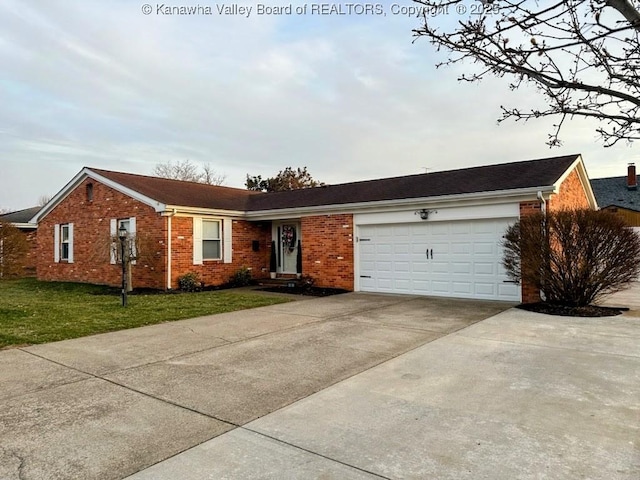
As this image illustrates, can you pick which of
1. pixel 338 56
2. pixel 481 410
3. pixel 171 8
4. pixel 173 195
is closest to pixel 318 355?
pixel 481 410

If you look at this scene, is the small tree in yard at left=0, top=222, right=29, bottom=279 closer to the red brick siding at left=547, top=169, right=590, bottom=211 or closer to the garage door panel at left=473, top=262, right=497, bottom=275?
the garage door panel at left=473, top=262, right=497, bottom=275

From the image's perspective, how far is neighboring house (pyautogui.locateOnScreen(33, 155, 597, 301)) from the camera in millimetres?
10602

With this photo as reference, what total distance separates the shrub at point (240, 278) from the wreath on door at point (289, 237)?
186cm

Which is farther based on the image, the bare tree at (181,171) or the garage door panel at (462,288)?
the bare tree at (181,171)

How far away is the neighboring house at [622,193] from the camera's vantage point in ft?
80.6

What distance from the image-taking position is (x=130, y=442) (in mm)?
3100

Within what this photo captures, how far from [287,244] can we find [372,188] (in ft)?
12.9

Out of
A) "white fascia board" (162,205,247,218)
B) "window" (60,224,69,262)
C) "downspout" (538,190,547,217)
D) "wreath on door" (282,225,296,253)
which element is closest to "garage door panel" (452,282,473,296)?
"downspout" (538,190,547,217)

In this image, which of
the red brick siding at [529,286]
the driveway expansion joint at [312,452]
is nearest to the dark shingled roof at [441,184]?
the red brick siding at [529,286]

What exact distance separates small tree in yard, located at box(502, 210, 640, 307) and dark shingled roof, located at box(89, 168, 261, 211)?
9.97 metres

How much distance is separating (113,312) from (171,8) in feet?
19.8

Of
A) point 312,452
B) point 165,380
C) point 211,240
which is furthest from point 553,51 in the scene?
point 211,240

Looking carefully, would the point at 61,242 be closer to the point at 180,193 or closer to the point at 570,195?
the point at 180,193

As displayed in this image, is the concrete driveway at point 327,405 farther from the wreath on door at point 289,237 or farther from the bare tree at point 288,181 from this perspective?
the bare tree at point 288,181
